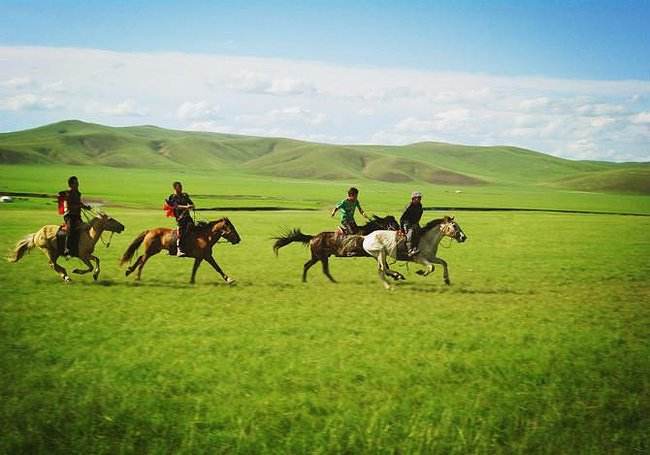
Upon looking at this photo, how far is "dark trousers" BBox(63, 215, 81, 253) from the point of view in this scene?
16.0m

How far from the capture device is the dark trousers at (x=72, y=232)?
16.0 meters

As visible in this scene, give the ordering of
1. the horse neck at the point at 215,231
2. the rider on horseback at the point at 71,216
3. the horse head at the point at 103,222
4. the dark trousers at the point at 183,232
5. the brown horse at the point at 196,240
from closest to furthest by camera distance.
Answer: the rider on horseback at the point at 71,216 < the horse head at the point at 103,222 < the dark trousers at the point at 183,232 < the brown horse at the point at 196,240 < the horse neck at the point at 215,231

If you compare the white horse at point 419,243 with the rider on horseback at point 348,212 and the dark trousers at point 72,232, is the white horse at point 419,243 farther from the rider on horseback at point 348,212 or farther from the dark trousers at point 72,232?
the dark trousers at point 72,232

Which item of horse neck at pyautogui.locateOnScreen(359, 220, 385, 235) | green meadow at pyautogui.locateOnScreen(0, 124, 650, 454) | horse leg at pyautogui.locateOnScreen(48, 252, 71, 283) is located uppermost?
horse neck at pyautogui.locateOnScreen(359, 220, 385, 235)

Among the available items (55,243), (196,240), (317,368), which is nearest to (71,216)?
(55,243)

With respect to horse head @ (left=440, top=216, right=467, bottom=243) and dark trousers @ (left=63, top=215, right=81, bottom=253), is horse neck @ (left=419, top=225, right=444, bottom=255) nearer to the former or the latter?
horse head @ (left=440, top=216, right=467, bottom=243)

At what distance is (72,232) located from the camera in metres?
16.1

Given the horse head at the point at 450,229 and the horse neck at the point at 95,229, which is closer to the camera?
the horse neck at the point at 95,229

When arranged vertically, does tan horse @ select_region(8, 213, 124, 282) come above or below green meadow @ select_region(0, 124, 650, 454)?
above

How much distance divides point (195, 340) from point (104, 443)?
3829 millimetres

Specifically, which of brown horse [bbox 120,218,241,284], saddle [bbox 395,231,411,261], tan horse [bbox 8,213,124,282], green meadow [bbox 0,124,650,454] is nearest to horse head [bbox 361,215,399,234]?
saddle [bbox 395,231,411,261]

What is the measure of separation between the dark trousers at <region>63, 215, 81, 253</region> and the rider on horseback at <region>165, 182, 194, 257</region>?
2630 mm

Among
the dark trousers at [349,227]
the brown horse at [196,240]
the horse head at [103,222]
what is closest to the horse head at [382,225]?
the dark trousers at [349,227]

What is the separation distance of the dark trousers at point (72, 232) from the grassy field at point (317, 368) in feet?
3.82
